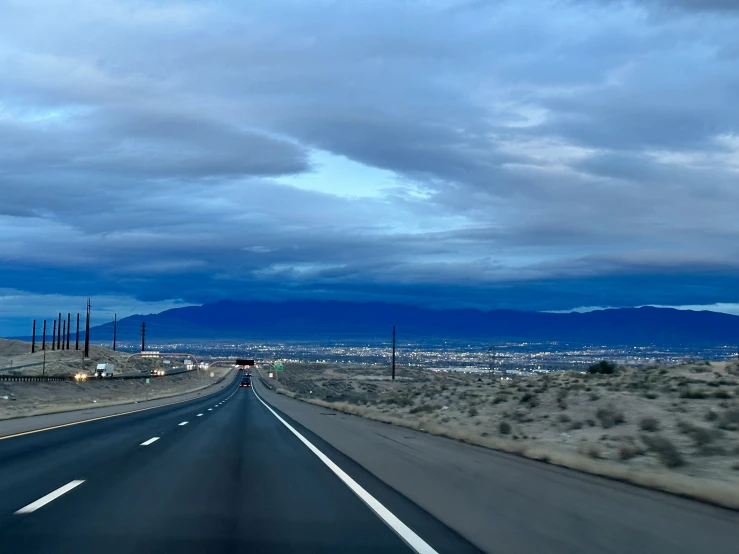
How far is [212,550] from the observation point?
7953 mm

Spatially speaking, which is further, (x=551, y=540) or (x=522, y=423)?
(x=522, y=423)

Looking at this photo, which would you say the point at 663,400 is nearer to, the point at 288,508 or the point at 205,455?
the point at 205,455

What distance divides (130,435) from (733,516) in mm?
17533

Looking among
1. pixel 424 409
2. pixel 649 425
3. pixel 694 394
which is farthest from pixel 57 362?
pixel 649 425

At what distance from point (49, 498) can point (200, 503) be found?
2.08m

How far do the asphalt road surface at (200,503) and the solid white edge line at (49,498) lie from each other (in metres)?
0.01

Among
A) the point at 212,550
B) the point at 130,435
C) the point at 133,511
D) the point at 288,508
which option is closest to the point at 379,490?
the point at 288,508

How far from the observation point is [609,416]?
2512cm

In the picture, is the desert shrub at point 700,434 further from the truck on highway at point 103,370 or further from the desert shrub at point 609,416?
the truck on highway at point 103,370

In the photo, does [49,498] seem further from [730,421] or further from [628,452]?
[730,421]

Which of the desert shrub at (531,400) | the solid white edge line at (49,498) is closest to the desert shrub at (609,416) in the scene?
the desert shrub at (531,400)

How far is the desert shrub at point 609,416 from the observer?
79.3ft

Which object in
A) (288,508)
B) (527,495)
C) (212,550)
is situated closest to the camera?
(212,550)

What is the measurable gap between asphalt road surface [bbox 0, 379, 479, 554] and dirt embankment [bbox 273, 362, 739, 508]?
13.9 feet
